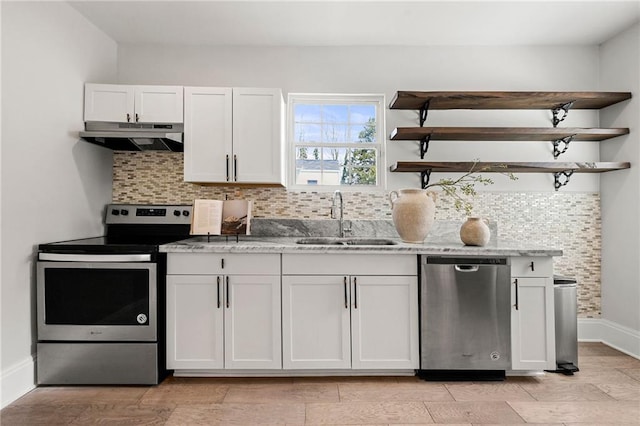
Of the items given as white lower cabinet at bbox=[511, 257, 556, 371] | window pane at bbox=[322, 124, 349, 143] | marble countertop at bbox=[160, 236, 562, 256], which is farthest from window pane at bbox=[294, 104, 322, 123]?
white lower cabinet at bbox=[511, 257, 556, 371]

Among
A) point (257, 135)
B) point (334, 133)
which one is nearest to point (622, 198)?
point (334, 133)

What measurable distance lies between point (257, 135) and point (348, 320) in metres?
1.50

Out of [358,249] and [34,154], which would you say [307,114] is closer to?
[358,249]

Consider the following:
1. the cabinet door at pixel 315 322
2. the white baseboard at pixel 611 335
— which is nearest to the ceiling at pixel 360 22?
the cabinet door at pixel 315 322

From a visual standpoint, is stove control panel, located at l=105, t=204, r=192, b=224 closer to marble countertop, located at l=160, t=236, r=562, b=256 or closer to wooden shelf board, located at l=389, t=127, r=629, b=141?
marble countertop, located at l=160, t=236, r=562, b=256

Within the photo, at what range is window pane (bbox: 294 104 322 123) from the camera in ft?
11.4

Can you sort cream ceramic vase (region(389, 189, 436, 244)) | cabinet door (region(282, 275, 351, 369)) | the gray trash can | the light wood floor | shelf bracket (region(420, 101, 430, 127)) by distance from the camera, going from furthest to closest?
shelf bracket (region(420, 101, 430, 127))
cream ceramic vase (region(389, 189, 436, 244))
the gray trash can
cabinet door (region(282, 275, 351, 369))
the light wood floor

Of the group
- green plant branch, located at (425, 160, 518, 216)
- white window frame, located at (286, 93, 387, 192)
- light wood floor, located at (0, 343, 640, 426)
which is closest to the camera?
light wood floor, located at (0, 343, 640, 426)

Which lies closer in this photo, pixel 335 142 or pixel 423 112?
pixel 423 112

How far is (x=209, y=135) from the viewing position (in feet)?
9.73

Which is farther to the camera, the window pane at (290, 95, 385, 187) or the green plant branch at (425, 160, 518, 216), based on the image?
the window pane at (290, 95, 385, 187)

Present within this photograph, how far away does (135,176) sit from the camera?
3344mm

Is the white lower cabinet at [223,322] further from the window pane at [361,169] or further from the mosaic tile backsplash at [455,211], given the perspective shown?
the window pane at [361,169]

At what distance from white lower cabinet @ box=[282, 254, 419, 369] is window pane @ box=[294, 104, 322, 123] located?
145cm
